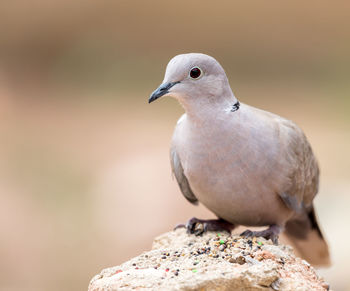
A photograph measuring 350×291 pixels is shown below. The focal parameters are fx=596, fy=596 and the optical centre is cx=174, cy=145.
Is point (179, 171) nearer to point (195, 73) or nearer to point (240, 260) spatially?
point (195, 73)

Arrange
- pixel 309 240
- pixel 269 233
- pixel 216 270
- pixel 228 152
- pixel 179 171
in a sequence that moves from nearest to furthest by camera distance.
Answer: pixel 216 270 < pixel 228 152 < pixel 269 233 < pixel 179 171 < pixel 309 240

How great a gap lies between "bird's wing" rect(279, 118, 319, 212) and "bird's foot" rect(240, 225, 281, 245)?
0.62 feet

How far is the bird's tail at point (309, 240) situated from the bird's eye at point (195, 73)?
5.61 feet

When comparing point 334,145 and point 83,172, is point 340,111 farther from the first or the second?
point 83,172

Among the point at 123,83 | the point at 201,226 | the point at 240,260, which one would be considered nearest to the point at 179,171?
the point at 201,226

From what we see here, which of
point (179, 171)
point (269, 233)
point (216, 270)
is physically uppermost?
point (179, 171)

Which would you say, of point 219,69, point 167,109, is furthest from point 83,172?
point 219,69

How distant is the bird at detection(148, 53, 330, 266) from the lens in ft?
12.3

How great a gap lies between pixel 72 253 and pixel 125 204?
1.02 m

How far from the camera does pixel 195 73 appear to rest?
3.73 m

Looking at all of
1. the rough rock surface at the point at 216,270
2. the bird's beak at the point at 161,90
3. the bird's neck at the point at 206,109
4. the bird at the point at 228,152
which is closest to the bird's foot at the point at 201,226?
the bird at the point at 228,152

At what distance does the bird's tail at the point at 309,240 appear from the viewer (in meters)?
4.88

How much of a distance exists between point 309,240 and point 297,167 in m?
1.15

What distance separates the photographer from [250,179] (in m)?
3.81
